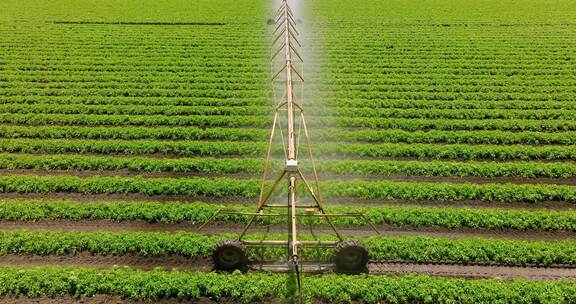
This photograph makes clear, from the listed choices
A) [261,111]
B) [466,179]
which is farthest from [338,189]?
[261,111]

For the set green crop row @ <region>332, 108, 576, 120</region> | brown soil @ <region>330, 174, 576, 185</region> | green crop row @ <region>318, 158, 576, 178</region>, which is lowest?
brown soil @ <region>330, 174, 576, 185</region>

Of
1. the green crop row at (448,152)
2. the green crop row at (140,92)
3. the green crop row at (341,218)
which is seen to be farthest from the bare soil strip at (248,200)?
the green crop row at (140,92)

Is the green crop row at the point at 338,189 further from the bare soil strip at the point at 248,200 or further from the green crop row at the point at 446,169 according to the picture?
the green crop row at the point at 446,169

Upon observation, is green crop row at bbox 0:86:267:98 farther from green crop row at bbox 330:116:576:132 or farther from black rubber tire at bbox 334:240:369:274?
black rubber tire at bbox 334:240:369:274

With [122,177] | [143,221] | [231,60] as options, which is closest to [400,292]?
[143,221]

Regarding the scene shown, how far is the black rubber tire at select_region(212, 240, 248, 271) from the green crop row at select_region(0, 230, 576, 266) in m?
0.68

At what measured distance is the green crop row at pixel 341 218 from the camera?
11414 mm

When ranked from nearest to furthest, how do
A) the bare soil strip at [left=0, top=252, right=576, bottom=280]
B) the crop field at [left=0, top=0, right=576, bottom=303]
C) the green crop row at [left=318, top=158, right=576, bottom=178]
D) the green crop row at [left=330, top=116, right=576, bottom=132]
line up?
the crop field at [left=0, top=0, right=576, bottom=303]
the bare soil strip at [left=0, top=252, right=576, bottom=280]
the green crop row at [left=318, top=158, right=576, bottom=178]
the green crop row at [left=330, top=116, right=576, bottom=132]

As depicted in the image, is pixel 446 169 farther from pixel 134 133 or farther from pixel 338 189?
pixel 134 133

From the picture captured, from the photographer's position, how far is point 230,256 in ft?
31.1

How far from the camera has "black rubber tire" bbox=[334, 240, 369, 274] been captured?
927 cm

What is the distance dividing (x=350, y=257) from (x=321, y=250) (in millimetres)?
950

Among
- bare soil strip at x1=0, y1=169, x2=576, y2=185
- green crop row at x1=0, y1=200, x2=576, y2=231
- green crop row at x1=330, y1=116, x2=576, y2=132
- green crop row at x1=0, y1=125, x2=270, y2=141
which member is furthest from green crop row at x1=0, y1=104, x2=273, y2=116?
green crop row at x1=0, y1=200, x2=576, y2=231

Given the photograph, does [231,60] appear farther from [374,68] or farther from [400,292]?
[400,292]
